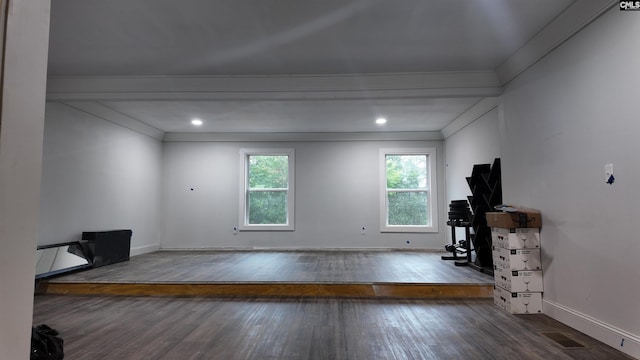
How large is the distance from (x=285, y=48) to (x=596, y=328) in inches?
140

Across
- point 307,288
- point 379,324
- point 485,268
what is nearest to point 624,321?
point 379,324

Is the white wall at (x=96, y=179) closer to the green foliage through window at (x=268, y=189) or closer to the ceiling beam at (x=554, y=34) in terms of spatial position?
the green foliage through window at (x=268, y=189)

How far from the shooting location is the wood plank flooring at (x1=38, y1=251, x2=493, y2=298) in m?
3.82

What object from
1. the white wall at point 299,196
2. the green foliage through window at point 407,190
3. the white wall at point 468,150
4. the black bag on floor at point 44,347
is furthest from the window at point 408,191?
the black bag on floor at point 44,347

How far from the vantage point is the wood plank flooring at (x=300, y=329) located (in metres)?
2.35

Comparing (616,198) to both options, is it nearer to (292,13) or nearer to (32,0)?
(292,13)

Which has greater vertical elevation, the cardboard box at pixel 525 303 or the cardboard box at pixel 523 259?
the cardboard box at pixel 523 259

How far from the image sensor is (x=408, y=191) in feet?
22.7

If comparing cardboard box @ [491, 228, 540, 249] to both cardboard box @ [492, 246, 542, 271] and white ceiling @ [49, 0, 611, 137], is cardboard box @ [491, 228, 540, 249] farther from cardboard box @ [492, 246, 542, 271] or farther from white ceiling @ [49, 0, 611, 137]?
white ceiling @ [49, 0, 611, 137]

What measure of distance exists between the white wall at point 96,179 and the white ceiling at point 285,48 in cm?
47

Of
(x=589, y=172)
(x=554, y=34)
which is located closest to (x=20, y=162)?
(x=589, y=172)

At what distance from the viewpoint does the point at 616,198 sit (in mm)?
2365

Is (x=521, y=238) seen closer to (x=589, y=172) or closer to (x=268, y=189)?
(x=589, y=172)

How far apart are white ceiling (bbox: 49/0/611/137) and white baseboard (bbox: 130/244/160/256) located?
2573 millimetres
